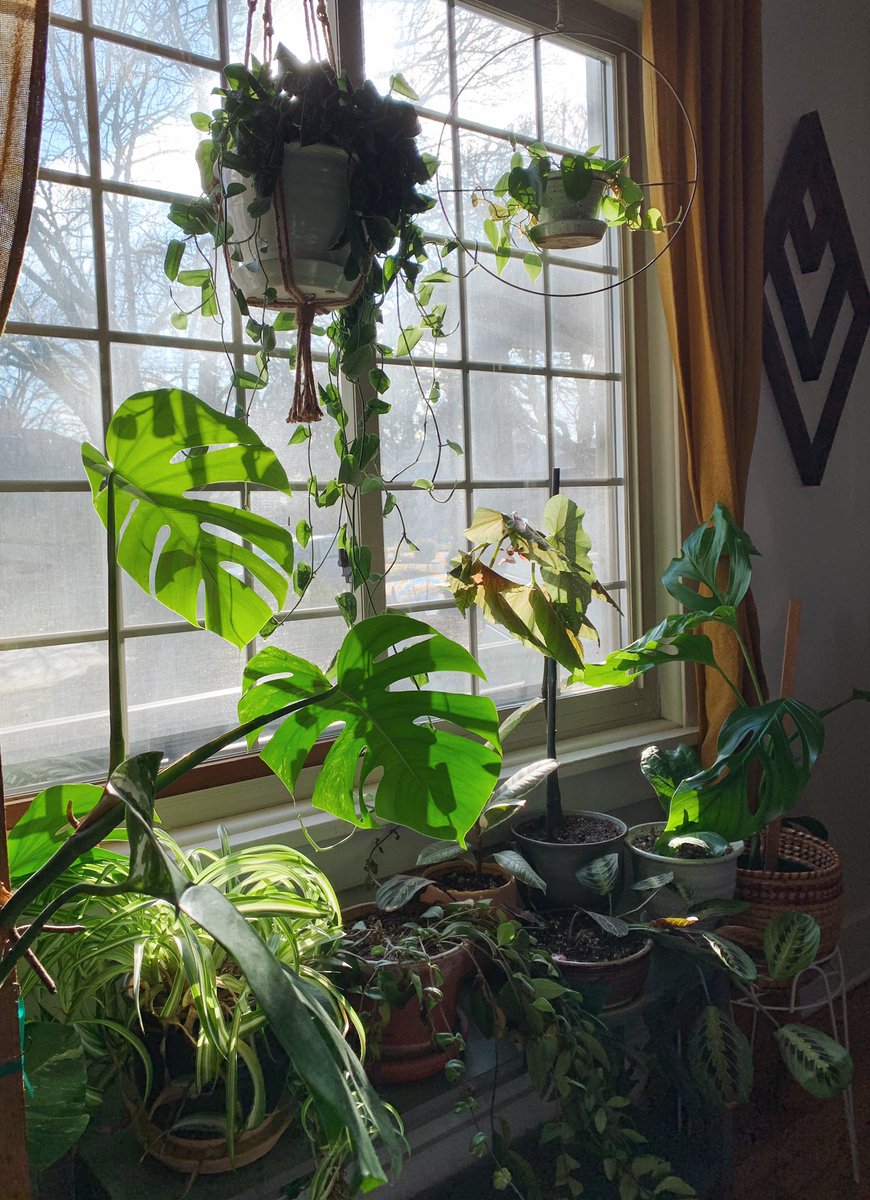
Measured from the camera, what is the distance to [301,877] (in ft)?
3.92

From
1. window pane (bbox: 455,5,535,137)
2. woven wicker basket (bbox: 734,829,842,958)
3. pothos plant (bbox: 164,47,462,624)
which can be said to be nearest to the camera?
pothos plant (bbox: 164,47,462,624)

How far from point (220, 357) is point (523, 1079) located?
4.48ft

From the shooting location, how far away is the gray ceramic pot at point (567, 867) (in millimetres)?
1695

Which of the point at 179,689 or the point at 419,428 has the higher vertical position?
the point at 419,428

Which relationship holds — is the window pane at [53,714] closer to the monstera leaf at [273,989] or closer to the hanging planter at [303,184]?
the hanging planter at [303,184]

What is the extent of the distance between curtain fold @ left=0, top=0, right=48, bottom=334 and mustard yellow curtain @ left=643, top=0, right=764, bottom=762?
1.39m

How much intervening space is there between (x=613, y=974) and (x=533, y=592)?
2.08ft

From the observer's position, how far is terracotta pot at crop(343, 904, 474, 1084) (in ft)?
4.18

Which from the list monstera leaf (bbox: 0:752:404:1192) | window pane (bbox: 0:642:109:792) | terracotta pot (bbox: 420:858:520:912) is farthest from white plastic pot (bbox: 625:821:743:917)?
monstera leaf (bbox: 0:752:404:1192)

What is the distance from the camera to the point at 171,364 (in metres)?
1.56

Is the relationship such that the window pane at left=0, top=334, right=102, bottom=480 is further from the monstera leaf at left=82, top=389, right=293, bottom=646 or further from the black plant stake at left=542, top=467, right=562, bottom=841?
the black plant stake at left=542, top=467, right=562, bottom=841

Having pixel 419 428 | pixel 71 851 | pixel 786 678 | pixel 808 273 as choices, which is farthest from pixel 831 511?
pixel 71 851

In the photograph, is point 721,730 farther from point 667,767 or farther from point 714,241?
point 714,241

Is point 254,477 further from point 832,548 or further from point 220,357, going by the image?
point 832,548
